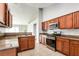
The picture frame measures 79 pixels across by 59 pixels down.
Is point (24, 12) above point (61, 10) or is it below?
above

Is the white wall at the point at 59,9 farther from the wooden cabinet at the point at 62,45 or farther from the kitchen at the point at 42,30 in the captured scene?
the wooden cabinet at the point at 62,45

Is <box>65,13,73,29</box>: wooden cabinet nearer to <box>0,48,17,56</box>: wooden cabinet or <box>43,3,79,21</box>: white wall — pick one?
<box>43,3,79,21</box>: white wall

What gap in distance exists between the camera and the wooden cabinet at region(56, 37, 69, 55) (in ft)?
11.4

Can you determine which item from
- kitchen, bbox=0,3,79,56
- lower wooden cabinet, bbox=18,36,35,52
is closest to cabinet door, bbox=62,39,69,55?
kitchen, bbox=0,3,79,56

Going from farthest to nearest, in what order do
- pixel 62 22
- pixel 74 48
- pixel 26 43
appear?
pixel 26 43 < pixel 62 22 < pixel 74 48

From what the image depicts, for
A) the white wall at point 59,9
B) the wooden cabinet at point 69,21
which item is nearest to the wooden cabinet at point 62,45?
the wooden cabinet at point 69,21

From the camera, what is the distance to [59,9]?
15.7 ft

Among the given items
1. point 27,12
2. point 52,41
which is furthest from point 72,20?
point 27,12

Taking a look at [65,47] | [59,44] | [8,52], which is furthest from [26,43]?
[8,52]

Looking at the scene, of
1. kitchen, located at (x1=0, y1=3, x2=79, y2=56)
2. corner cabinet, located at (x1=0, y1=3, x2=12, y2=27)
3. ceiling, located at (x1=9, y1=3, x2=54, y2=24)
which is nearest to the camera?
corner cabinet, located at (x1=0, y1=3, x2=12, y2=27)

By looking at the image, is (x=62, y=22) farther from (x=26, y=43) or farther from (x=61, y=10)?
(x=26, y=43)

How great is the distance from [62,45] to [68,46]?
393 millimetres

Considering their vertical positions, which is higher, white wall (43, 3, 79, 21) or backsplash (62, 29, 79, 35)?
white wall (43, 3, 79, 21)

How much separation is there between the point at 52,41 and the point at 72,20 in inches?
55.8
